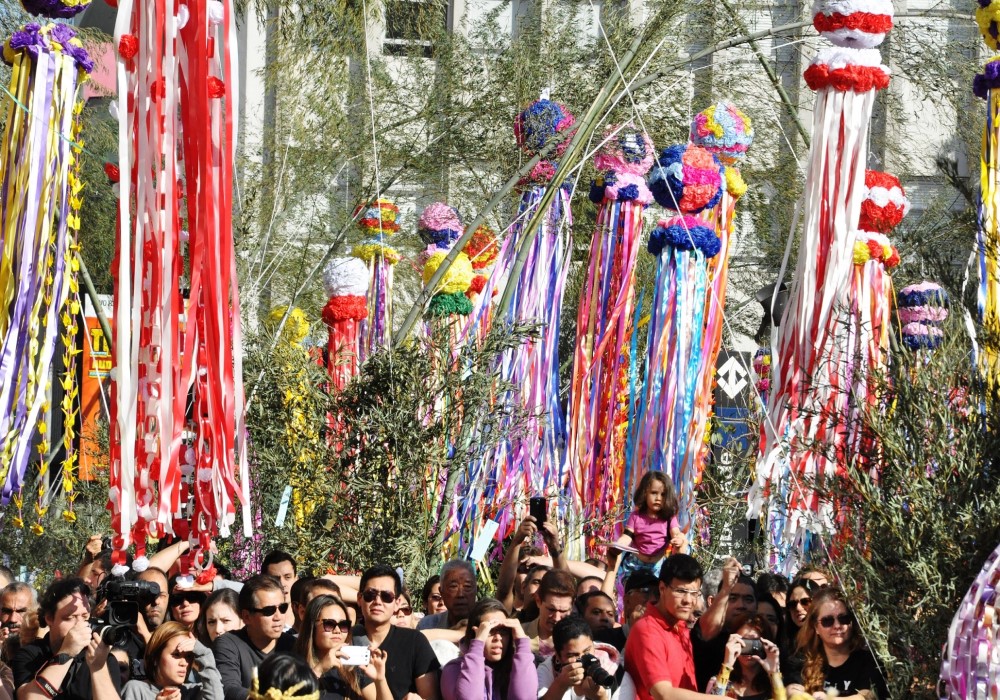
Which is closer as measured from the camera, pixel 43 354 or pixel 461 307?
pixel 43 354

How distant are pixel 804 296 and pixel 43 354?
384 centimetres

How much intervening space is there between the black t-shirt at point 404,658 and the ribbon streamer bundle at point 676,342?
14.2 ft

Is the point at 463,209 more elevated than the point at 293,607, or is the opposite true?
the point at 463,209

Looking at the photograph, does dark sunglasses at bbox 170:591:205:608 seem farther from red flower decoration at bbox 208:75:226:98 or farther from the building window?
the building window

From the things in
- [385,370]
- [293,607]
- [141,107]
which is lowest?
[293,607]

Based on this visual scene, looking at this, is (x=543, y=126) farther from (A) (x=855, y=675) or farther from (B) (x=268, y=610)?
(A) (x=855, y=675)

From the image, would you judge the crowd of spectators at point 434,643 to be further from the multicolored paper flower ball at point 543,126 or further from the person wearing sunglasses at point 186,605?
the multicolored paper flower ball at point 543,126

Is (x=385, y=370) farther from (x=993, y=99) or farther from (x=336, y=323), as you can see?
(x=336, y=323)

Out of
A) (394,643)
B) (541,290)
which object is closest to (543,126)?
(541,290)

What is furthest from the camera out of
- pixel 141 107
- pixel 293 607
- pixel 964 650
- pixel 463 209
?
pixel 463 209

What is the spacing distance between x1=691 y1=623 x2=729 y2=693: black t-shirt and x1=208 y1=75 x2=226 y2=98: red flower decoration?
2.87 meters

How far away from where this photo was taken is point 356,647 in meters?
5.64

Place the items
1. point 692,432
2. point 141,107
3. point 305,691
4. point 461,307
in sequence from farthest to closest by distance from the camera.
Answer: point 461,307 → point 692,432 → point 141,107 → point 305,691

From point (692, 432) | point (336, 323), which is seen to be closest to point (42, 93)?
point (692, 432)
